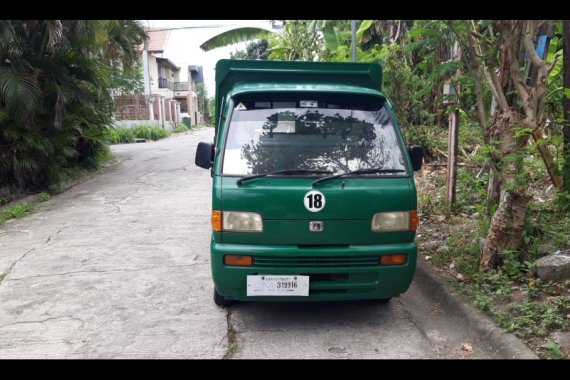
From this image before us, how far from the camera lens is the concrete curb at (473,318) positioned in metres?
3.22

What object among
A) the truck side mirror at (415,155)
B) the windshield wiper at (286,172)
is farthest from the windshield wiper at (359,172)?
the truck side mirror at (415,155)

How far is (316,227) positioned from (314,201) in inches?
8.2

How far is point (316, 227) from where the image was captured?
137 inches

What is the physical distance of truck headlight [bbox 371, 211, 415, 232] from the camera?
355cm

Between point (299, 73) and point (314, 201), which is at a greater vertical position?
point (299, 73)

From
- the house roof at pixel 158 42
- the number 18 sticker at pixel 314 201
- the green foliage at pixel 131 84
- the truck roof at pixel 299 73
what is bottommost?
the number 18 sticker at pixel 314 201

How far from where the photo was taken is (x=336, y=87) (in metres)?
4.18

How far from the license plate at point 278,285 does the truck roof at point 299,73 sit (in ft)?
6.54

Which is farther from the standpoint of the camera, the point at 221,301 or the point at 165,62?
the point at 165,62

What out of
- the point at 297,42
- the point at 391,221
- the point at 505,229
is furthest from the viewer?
the point at 297,42

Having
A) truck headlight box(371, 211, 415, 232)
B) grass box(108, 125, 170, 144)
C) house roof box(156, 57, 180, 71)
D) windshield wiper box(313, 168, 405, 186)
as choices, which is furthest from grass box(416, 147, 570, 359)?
house roof box(156, 57, 180, 71)

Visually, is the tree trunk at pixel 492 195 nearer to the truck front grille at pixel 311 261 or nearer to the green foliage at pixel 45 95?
the truck front grille at pixel 311 261

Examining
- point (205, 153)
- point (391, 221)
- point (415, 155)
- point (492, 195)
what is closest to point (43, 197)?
point (205, 153)

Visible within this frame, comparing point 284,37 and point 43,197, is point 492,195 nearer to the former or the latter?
point 43,197
